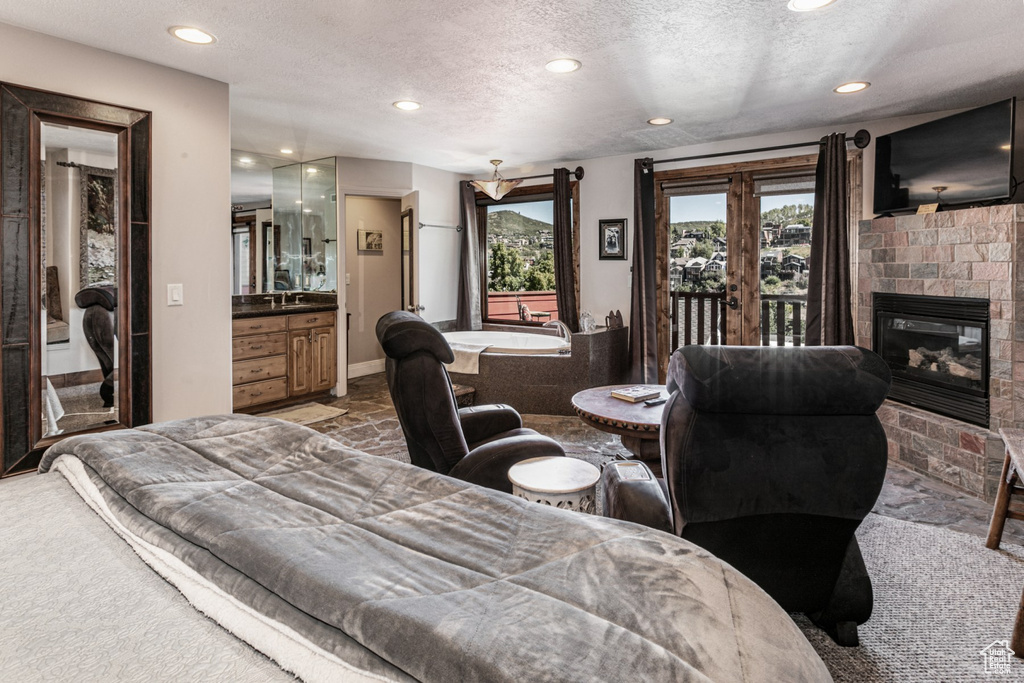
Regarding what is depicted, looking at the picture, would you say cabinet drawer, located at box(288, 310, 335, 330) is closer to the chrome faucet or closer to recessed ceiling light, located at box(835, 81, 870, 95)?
the chrome faucet

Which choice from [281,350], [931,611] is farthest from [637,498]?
[281,350]

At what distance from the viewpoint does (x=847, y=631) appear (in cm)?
186

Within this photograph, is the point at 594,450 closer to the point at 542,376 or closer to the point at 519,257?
the point at 542,376

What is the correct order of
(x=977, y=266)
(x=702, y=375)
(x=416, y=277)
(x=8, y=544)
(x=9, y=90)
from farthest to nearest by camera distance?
1. (x=416, y=277)
2. (x=977, y=266)
3. (x=9, y=90)
4. (x=702, y=375)
5. (x=8, y=544)

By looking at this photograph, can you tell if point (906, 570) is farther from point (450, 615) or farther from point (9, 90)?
point (9, 90)

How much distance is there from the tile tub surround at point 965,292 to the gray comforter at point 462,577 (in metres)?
3.43

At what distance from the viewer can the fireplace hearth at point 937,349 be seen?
11.4 feet

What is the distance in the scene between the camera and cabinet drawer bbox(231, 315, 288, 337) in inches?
191

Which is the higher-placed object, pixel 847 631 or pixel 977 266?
pixel 977 266

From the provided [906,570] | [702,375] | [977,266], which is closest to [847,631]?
[906,570]

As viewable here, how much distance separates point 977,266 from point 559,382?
303 cm

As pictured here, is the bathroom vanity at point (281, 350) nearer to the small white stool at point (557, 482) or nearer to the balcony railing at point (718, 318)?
the small white stool at point (557, 482)

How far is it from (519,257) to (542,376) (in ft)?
7.22

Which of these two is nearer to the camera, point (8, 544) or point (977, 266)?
point (8, 544)
